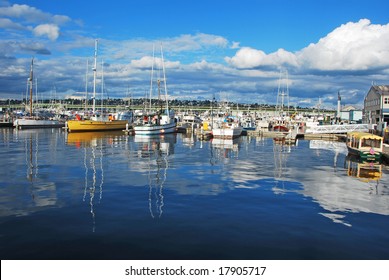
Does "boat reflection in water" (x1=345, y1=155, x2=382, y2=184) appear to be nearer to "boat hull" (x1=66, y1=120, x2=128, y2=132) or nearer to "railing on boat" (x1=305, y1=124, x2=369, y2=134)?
"railing on boat" (x1=305, y1=124, x2=369, y2=134)

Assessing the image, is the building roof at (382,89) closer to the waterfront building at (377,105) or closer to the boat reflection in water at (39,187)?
the waterfront building at (377,105)

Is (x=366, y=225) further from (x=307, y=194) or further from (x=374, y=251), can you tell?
(x=307, y=194)

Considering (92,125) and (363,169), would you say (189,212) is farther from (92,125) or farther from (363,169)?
(92,125)

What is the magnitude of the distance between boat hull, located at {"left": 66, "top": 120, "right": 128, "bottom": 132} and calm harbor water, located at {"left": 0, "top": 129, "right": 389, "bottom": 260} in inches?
2012

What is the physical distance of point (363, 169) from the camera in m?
38.6

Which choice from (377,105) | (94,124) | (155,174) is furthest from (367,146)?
(94,124)

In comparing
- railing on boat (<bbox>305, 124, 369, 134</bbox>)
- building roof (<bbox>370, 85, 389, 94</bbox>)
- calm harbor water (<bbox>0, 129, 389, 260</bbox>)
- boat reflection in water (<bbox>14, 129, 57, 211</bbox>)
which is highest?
building roof (<bbox>370, 85, 389, 94</bbox>)

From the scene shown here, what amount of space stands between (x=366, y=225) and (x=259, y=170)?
18038mm

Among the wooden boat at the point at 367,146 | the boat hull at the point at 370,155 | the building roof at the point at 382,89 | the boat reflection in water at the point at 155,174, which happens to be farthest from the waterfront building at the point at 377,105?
the boat reflection in water at the point at 155,174

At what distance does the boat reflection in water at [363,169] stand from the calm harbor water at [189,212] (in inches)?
11.6

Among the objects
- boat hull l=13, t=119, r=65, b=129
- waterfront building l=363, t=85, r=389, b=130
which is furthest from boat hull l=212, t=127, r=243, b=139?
boat hull l=13, t=119, r=65, b=129

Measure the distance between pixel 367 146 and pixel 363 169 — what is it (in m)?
11.3

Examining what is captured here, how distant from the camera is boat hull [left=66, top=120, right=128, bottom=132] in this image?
8736 centimetres
